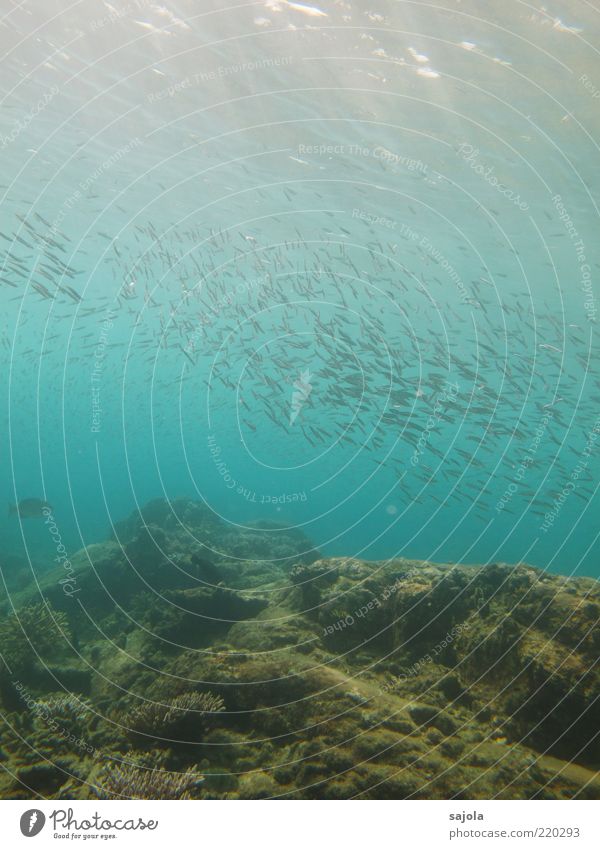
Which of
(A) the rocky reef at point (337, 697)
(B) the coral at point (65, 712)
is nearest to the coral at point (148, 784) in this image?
(A) the rocky reef at point (337, 697)

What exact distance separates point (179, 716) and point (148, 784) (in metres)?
0.78

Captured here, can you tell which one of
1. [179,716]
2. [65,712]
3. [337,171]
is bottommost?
[65,712]

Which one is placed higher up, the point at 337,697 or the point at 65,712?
the point at 337,697

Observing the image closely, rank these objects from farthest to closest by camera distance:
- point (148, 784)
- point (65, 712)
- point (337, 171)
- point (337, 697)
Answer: point (337, 171), point (65, 712), point (337, 697), point (148, 784)

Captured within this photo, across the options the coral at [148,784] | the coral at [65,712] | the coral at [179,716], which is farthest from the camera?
the coral at [65,712]

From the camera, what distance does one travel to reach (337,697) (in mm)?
5035

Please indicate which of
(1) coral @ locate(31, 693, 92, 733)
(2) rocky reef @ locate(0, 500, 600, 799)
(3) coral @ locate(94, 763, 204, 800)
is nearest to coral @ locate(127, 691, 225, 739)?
(2) rocky reef @ locate(0, 500, 600, 799)

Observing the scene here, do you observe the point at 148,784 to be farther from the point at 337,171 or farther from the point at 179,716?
the point at 337,171

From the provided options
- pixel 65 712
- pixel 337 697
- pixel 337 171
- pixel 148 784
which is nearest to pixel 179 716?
pixel 148 784

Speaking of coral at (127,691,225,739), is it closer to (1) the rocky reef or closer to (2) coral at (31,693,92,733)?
(1) the rocky reef

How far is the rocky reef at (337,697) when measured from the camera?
425 centimetres

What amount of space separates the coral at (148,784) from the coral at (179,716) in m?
0.51

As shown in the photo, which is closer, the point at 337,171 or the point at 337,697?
the point at 337,697

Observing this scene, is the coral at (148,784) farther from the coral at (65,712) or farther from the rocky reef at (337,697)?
the coral at (65,712)
